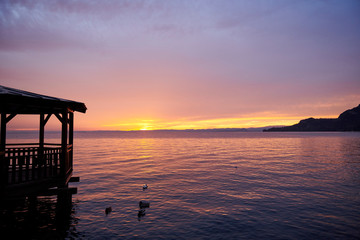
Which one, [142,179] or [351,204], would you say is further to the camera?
[142,179]

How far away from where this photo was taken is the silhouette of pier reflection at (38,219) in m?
A: 7.88

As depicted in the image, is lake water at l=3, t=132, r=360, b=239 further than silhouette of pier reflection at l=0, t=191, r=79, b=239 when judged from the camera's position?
Yes

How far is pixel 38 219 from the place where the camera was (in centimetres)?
941

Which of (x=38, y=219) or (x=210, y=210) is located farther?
(x=210, y=210)

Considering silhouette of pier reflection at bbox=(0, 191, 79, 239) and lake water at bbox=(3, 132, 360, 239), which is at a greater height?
silhouette of pier reflection at bbox=(0, 191, 79, 239)

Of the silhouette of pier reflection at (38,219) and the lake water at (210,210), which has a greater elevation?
the silhouette of pier reflection at (38,219)

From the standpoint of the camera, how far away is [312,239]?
7754 mm

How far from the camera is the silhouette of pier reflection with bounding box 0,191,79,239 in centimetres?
788

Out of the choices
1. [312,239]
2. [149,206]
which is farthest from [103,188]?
[312,239]

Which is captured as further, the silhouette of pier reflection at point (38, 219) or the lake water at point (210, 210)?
the lake water at point (210, 210)

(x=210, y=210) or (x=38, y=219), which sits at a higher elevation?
(x=38, y=219)

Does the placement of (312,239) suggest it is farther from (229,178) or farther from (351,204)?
(229,178)

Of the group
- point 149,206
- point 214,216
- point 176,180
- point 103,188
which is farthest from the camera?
point 176,180

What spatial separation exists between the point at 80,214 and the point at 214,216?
6.68m
